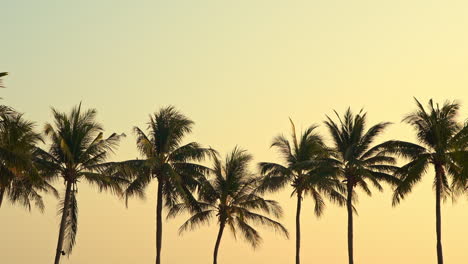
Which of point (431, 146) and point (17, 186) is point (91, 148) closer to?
point (17, 186)

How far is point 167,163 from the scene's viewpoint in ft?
207

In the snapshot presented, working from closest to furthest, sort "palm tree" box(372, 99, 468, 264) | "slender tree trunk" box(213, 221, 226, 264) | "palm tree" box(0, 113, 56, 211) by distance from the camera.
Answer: "palm tree" box(0, 113, 56, 211)
"palm tree" box(372, 99, 468, 264)
"slender tree trunk" box(213, 221, 226, 264)

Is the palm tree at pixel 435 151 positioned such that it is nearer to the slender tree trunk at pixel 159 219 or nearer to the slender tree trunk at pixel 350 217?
the slender tree trunk at pixel 350 217

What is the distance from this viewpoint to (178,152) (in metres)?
64.2

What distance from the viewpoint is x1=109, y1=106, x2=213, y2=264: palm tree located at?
6287 centimetres

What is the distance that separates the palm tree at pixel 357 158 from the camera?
61.5m

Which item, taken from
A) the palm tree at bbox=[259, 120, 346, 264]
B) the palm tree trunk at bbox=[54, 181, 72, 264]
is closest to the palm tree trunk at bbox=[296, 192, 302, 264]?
the palm tree at bbox=[259, 120, 346, 264]

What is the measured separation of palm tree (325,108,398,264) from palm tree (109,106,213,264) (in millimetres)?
9554

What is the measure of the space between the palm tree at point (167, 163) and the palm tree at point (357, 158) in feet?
31.3

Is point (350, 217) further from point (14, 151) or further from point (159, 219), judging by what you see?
point (14, 151)

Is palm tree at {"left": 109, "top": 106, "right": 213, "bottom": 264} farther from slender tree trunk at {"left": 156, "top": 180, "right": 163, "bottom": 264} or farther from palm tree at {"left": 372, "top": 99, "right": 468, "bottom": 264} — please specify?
palm tree at {"left": 372, "top": 99, "right": 468, "bottom": 264}

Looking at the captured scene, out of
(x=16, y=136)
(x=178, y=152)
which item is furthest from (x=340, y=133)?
(x=16, y=136)

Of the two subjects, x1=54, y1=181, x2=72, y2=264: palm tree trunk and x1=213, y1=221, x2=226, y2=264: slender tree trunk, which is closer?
x1=54, y1=181, x2=72, y2=264: palm tree trunk

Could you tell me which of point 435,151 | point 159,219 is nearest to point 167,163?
point 159,219
